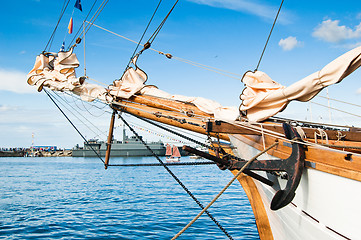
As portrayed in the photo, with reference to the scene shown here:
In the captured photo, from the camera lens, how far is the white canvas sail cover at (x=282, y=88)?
389 cm

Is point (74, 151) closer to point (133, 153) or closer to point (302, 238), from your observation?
point (133, 153)

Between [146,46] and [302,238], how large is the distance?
466 cm

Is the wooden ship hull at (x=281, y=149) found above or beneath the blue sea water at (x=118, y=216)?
above

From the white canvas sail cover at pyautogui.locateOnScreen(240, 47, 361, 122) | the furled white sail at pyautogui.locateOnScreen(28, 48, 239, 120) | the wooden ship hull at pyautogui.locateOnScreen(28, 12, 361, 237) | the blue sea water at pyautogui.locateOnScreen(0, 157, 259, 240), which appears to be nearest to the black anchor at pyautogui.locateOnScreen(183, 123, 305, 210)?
the wooden ship hull at pyautogui.locateOnScreen(28, 12, 361, 237)

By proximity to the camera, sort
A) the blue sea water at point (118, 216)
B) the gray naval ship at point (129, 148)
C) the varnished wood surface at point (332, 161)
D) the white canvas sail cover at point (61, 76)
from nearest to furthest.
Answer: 1. the varnished wood surface at point (332, 161)
2. the white canvas sail cover at point (61, 76)
3. the blue sea water at point (118, 216)
4. the gray naval ship at point (129, 148)

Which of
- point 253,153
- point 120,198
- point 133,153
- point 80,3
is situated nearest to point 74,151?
point 133,153

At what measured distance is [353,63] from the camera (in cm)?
386

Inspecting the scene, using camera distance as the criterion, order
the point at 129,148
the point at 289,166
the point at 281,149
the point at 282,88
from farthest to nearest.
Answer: the point at 129,148 < the point at 282,88 < the point at 281,149 < the point at 289,166

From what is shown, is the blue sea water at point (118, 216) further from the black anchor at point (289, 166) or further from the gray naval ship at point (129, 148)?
the gray naval ship at point (129, 148)

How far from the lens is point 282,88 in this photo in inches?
187

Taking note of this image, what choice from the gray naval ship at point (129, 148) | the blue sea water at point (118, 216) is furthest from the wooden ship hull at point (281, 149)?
the gray naval ship at point (129, 148)

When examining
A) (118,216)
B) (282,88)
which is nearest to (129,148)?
(118,216)

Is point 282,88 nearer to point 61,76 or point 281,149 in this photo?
point 281,149

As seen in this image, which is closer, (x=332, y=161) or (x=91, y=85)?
→ (x=332, y=161)
